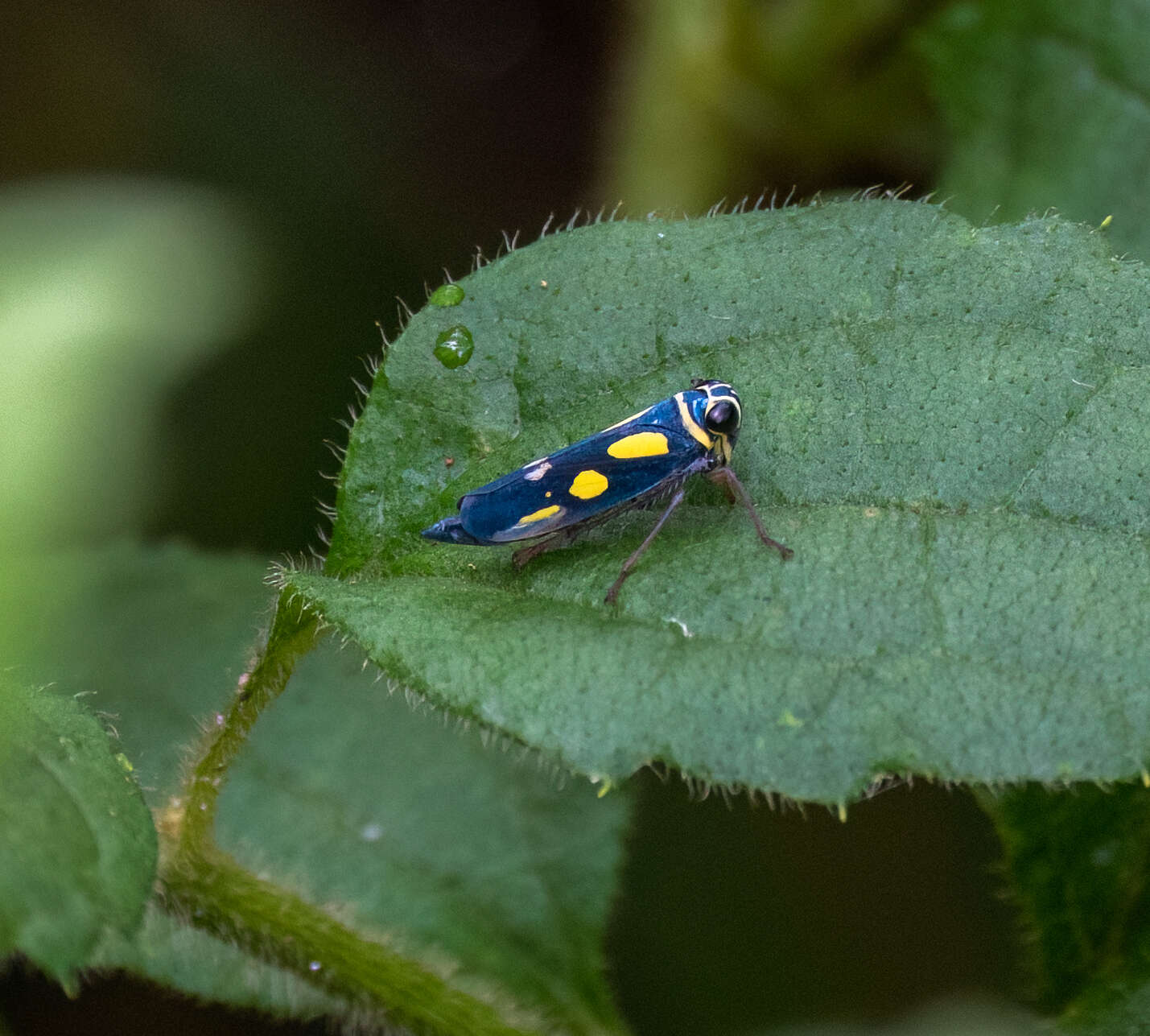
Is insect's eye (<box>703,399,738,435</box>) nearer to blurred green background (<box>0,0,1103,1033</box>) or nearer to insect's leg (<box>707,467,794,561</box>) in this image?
insect's leg (<box>707,467,794,561</box>)

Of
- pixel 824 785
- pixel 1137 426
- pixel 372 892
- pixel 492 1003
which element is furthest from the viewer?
pixel 372 892

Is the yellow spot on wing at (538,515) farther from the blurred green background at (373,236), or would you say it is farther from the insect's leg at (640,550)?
the blurred green background at (373,236)

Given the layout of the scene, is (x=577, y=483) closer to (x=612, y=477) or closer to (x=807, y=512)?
(x=612, y=477)

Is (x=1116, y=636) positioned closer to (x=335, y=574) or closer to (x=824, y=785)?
(x=824, y=785)

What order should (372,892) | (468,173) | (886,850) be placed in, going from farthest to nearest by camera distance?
(468,173) < (886,850) < (372,892)

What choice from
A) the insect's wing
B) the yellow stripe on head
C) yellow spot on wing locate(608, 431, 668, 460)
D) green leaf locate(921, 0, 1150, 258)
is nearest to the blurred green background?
green leaf locate(921, 0, 1150, 258)

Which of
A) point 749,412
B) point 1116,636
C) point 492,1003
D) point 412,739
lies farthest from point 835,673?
point 412,739
